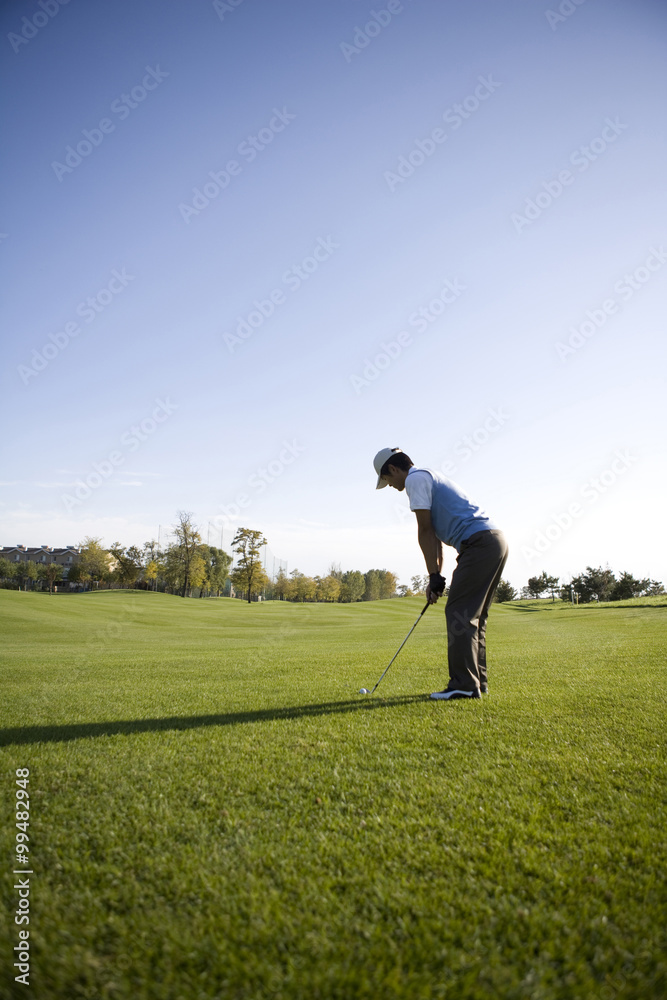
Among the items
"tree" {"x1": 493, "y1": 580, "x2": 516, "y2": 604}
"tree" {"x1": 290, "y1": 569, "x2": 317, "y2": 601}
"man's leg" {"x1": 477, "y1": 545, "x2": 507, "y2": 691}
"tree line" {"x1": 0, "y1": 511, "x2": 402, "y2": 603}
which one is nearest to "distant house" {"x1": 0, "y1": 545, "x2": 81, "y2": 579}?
"tree line" {"x1": 0, "y1": 511, "x2": 402, "y2": 603}

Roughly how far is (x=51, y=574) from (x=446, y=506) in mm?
82991

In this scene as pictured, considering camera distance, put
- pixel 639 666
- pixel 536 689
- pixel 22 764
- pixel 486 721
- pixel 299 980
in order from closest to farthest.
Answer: pixel 299 980 < pixel 22 764 < pixel 486 721 < pixel 536 689 < pixel 639 666

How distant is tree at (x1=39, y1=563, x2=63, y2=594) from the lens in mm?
74325

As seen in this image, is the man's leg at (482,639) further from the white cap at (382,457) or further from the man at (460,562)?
the white cap at (382,457)

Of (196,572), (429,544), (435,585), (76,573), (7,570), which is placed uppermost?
(429,544)

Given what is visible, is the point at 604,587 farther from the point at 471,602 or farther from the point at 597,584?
the point at 471,602

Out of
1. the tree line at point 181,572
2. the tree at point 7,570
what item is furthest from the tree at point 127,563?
the tree at point 7,570

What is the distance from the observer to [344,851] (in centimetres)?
214

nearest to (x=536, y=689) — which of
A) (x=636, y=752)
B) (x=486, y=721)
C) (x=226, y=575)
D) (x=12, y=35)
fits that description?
(x=486, y=721)

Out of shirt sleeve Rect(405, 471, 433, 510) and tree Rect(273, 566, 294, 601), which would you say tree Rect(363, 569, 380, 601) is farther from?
shirt sleeve Rect(405, 471, 433, 510)

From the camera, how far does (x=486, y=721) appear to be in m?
4.05

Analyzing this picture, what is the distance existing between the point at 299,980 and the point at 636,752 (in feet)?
9.36

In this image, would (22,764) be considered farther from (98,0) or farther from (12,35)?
(98,0)

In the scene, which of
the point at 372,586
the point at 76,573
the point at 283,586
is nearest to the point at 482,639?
the point at 283,586
